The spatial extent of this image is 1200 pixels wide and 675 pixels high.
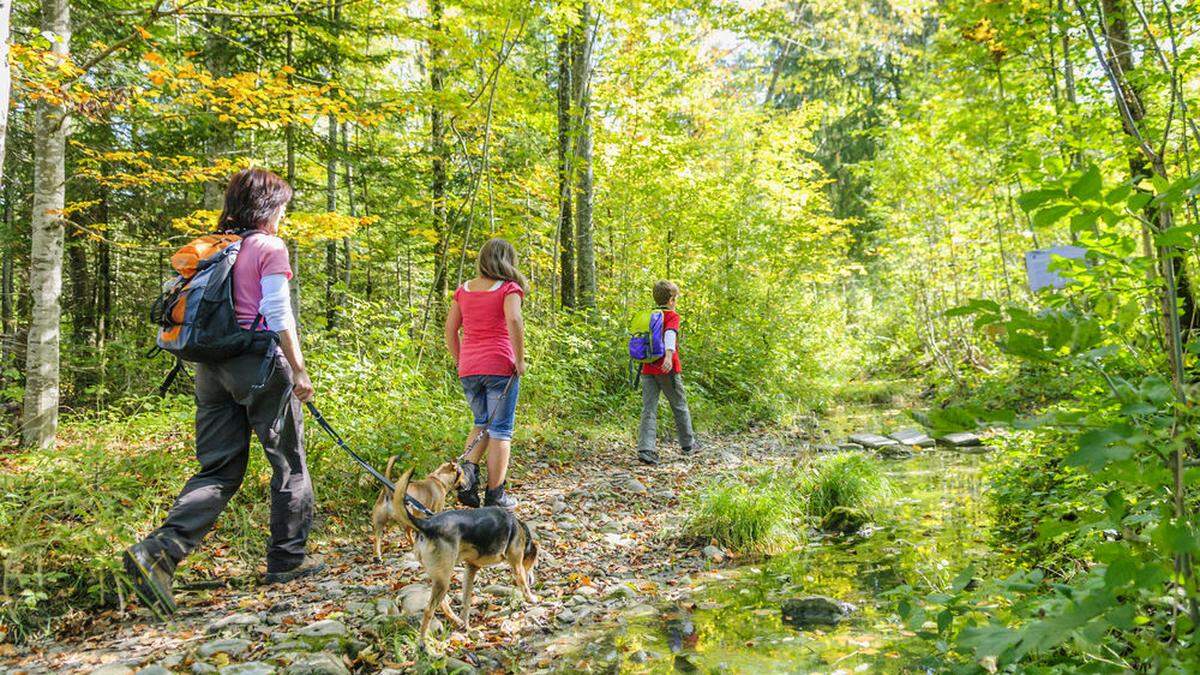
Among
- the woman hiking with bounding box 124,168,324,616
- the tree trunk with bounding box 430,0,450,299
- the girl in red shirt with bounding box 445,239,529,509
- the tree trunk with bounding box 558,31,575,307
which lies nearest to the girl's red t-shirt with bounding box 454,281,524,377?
the girl in red shirt with bounding box 445,239,529,509

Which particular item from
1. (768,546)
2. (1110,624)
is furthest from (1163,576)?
(768,546)

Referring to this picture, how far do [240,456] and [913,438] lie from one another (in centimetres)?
938

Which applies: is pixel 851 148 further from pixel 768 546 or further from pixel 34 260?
pixel 34 260

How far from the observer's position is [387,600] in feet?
12.3

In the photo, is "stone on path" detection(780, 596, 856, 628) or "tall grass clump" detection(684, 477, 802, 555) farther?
"tall grass clump" detection(684, 477, 802, 555)

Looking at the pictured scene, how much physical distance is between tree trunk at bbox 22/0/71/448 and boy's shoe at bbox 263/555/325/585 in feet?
13.7

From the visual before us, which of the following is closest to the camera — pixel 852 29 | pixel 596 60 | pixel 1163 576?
pixel 1163 576

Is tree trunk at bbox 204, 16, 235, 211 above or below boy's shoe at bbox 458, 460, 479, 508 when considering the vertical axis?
above

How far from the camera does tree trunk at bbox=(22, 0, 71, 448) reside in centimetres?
654

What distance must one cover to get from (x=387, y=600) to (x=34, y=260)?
5.79 m

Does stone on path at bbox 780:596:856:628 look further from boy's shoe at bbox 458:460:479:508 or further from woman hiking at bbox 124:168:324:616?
woman hiking at bbox 124:168:324:616

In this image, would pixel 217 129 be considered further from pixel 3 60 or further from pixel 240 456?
pixel 240 456

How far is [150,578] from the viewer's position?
3523 mm

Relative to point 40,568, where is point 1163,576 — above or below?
above
